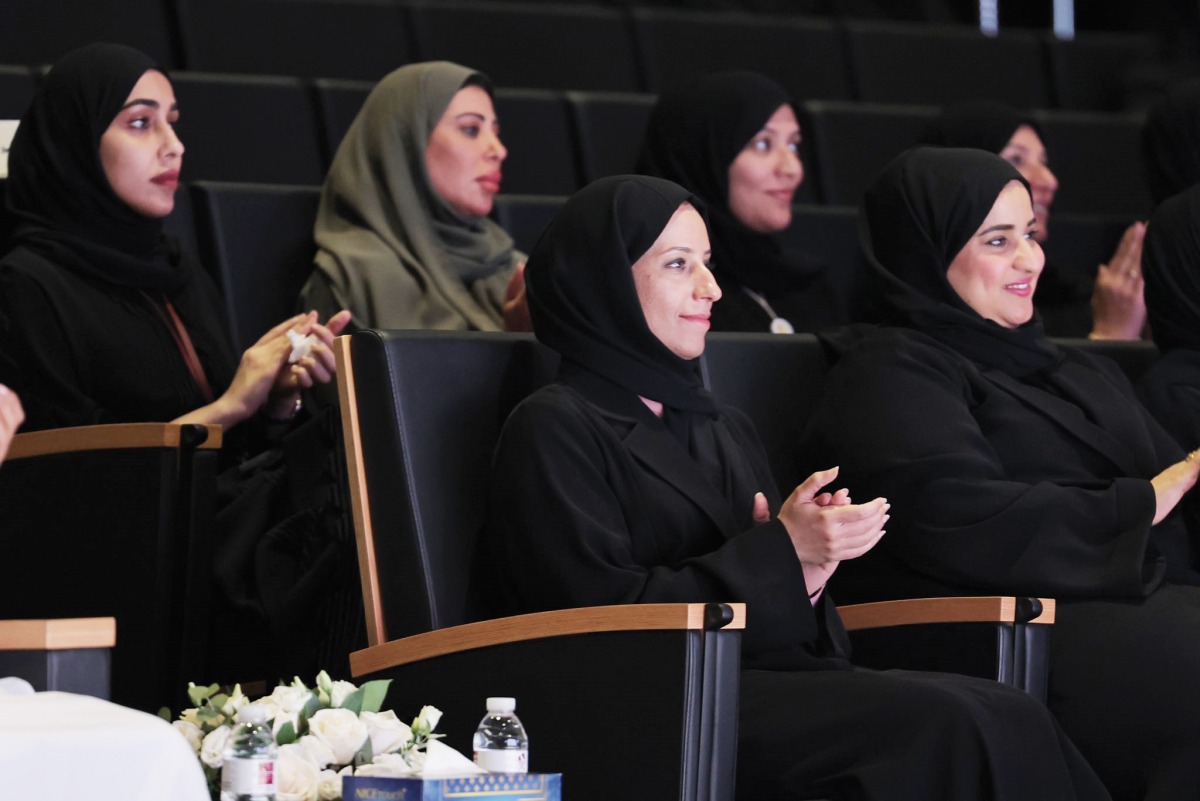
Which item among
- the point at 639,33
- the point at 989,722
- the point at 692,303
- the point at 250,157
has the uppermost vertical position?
the point at 639,33

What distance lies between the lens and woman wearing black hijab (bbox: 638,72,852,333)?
3.42m

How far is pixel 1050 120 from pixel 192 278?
225cm

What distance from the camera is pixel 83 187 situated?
9.23ft

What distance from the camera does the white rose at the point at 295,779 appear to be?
1.67 meters

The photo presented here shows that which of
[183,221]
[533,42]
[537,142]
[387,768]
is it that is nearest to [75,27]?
[183,221]

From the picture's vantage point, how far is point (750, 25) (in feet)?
14.9

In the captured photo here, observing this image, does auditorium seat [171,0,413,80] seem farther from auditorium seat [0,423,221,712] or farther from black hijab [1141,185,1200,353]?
black hijab [1141,185,1200,353]

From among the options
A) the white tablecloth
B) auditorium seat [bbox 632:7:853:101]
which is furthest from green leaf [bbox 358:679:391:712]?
auditorium seat [bbox 632:7:853:101]

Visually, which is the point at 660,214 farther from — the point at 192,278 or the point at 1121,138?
the point at 1121,138

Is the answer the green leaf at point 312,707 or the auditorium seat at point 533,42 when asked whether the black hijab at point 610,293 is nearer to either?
the green leaf at point 312,707

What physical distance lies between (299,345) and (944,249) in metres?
0.89

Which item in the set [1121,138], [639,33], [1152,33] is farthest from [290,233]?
[1152,33]

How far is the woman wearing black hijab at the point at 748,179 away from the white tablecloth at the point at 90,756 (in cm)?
207

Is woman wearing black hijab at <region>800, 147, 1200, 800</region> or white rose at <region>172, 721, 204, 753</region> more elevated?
woman wearing black hijab at <region>800, 147, 1200, 800</region>
